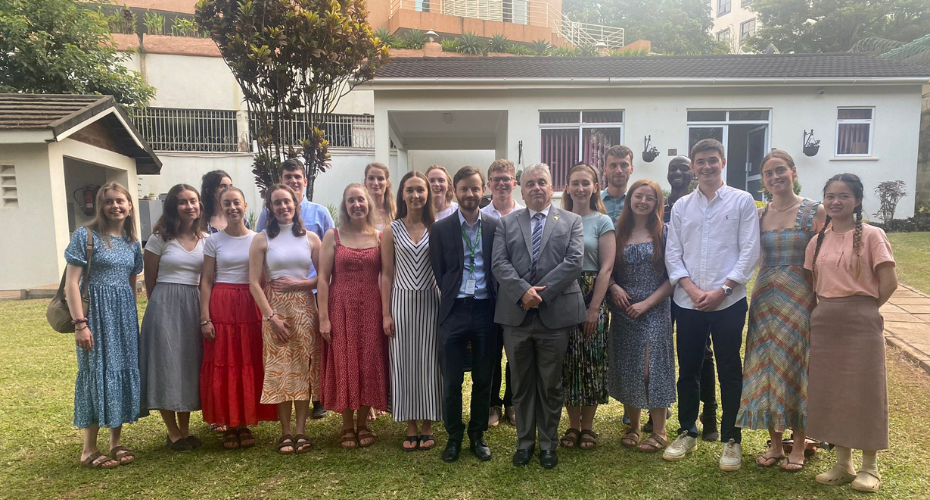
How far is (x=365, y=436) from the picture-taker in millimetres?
3955

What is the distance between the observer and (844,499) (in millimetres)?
3064

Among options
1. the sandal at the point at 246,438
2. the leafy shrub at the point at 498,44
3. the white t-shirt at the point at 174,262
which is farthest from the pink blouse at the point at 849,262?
the leafy shrub at the point at 498,44

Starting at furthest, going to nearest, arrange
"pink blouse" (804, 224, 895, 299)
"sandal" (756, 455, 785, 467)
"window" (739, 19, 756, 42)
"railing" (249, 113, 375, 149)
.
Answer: "window" (739, 19, 756, 42) → "railing" (249, 113, 375, 149) → "sandal" (756, 455, 785, 467) → "pink blouse" (804, 224, 895, 299)

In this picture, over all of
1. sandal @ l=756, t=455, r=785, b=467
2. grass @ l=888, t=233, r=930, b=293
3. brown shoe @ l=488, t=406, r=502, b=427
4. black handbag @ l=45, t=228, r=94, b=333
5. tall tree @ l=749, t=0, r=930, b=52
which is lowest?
brown shoe @ l=488, t=406, r=502, b=427

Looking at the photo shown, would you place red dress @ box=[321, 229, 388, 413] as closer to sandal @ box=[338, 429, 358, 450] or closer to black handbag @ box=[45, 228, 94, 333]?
sandal @ box=[338, 429, 358, 450]

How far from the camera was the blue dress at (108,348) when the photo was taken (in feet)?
11.5

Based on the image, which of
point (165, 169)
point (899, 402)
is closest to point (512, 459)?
point (899, 402)

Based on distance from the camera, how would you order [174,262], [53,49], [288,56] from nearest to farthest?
[174,262], [288,56], [53,49]

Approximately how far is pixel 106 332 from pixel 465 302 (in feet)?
7.67

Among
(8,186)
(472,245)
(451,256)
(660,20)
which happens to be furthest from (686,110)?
(660,20)

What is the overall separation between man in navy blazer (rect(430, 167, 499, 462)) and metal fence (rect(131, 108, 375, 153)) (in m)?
12.9

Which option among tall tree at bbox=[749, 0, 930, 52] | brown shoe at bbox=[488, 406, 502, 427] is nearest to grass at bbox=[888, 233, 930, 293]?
brown shoe at bbox=[488, 406, 502, 427]

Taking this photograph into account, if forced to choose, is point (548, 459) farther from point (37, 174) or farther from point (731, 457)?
point (37, 174)

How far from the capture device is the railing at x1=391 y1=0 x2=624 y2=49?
74.2 feet
